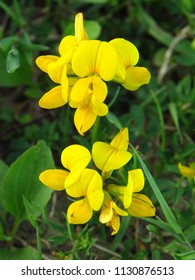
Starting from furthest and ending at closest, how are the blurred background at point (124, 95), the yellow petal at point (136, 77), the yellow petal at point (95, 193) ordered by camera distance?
the blurred background at point (124, 95), the yellow petal at point (136, 77), the yellow petal at point (95, 193)

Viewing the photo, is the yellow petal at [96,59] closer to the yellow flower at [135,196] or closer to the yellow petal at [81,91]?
the yellow petal at [81,91]

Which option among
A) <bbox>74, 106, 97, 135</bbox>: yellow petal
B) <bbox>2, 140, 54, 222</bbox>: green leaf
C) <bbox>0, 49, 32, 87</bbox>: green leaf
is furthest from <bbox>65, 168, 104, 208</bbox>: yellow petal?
<bbox>0, 49, 32, 87</bbox>: green leaf

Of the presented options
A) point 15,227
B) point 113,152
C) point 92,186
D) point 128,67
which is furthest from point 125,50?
point 15,227

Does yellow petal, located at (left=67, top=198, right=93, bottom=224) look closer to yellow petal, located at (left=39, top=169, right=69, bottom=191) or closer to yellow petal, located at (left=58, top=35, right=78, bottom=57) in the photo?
yellow petal, located at (left=39, top=169, right=69, bottom=191)

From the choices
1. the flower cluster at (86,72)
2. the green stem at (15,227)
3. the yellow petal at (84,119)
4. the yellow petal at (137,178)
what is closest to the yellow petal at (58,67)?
the flower cluster at (86,72)

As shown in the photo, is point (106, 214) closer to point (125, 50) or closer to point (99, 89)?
point (99, 89)

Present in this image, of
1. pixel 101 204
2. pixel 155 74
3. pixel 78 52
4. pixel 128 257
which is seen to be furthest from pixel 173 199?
pixel 155 74
